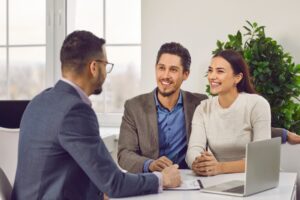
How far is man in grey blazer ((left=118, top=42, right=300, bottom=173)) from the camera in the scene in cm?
260

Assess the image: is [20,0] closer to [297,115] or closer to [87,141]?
[297,115]

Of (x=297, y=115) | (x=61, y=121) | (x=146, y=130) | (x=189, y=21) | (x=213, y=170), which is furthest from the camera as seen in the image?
(x=189, y=21)

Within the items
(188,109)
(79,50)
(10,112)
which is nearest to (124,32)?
(10,112)

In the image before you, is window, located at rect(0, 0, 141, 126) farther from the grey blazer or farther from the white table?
the white table

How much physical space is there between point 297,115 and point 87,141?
88.4 inches

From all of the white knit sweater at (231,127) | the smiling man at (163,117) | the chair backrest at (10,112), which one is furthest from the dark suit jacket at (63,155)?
the chair backrest at (10,112)

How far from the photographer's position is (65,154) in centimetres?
168

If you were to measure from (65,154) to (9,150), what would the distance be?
96 centimetres

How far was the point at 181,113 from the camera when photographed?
2736 mm

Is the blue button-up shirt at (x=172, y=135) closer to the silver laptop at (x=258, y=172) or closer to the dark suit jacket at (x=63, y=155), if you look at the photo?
the silver laptop at (x=258, y=172)

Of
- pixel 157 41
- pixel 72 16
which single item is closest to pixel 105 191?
pixel 157 41

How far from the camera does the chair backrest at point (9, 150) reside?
8.20 ft

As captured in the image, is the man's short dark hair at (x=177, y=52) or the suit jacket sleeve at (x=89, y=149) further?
the man's short dark hair at (x=177, y=52)

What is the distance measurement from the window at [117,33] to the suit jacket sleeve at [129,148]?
5.46 ft
